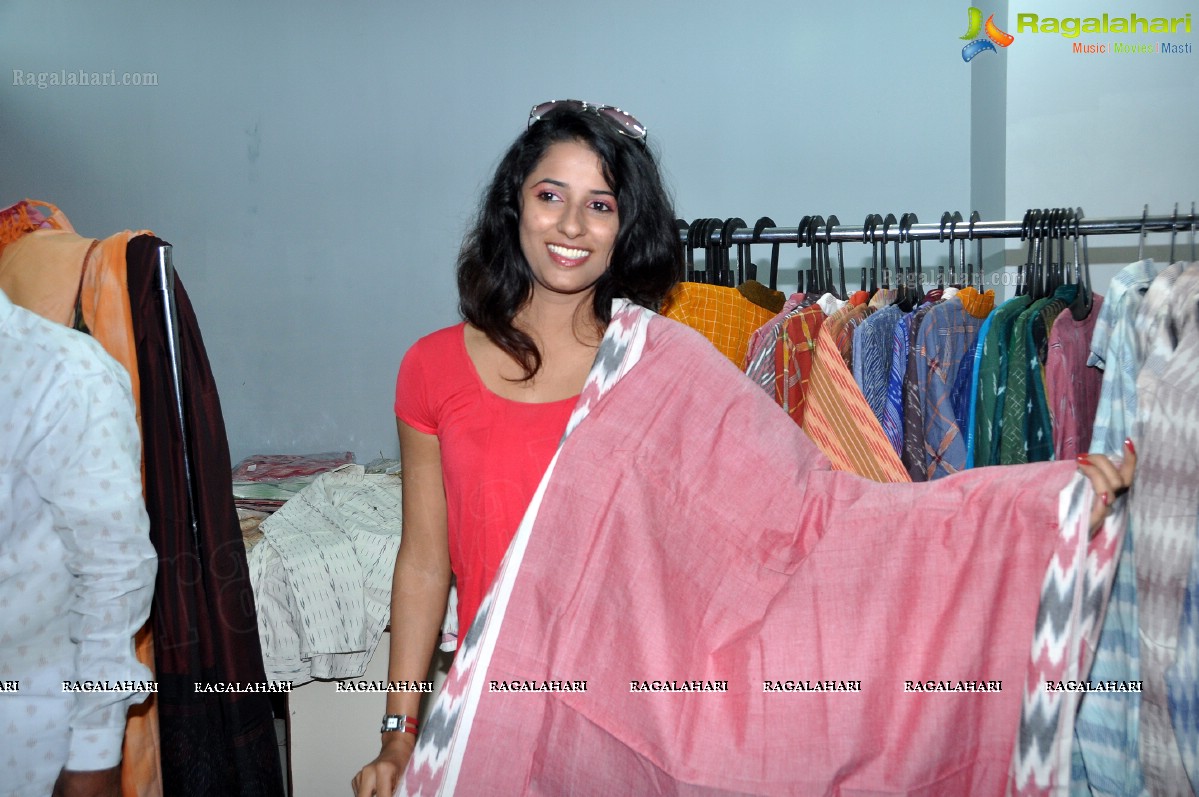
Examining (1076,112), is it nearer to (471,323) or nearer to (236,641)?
(471,323)

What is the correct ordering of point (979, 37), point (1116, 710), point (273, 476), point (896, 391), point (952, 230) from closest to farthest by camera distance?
point (1116, 710), point (896, 391), point (952, 230), point (979, 37), point (273, 476)

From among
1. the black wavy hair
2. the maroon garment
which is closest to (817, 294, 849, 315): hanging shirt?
the black wavy hair

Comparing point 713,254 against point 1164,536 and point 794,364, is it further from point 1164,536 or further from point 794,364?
point 1164,536

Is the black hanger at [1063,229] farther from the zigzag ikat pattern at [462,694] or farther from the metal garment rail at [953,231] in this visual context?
the zigzag ikat pattern at [462,694]

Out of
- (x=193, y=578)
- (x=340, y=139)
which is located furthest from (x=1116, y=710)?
(x=340, y=139)

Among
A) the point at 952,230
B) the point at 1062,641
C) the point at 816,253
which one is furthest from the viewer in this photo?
the point at 816,253

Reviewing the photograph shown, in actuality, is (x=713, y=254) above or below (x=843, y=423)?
above

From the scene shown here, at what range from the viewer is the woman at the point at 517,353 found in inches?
60.9

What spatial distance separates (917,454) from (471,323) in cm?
78

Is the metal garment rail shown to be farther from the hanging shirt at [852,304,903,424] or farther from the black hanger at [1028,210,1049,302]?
→ the hanging shirt at [852,304,903,424]

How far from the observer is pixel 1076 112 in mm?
2672

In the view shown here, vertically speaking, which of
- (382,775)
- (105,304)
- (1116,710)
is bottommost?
(382,775)

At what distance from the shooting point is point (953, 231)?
187cm

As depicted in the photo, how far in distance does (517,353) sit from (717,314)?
0.41 meters
